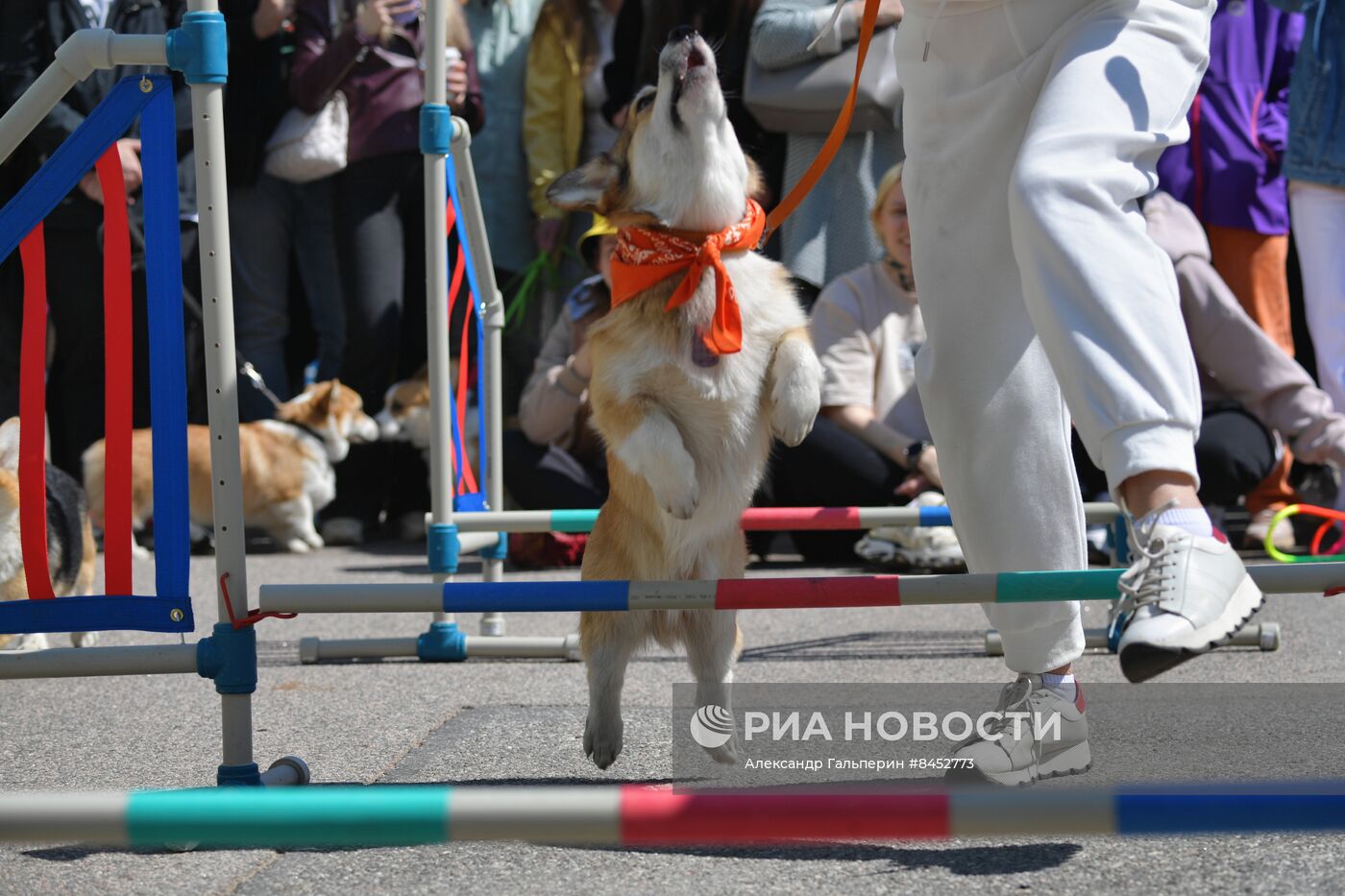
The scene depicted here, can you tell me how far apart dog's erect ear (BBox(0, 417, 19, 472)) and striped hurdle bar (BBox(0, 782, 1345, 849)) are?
2737mm

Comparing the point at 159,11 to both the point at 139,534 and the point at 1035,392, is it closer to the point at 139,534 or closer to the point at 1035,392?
the point at 139,534

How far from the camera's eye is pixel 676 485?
2.93 metres

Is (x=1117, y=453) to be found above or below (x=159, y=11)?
below

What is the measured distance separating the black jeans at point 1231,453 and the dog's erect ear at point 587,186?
8.02 feet

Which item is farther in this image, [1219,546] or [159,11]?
[159,11]

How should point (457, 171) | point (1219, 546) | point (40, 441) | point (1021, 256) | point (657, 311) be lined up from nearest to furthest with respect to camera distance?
point (1219, 546), point (1021, 256), point (40, 441), point (657, 311), point (457, 171)

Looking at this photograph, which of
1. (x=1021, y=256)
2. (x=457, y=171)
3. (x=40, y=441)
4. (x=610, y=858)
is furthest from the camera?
(x=457, y=171)

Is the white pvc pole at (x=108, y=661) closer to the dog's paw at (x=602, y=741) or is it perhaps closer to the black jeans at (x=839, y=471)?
the dog's paw at (x=602, y=741)

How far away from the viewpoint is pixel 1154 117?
6.46 feet

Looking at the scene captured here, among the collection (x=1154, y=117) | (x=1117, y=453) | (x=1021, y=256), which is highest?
(x=1154, y=117)

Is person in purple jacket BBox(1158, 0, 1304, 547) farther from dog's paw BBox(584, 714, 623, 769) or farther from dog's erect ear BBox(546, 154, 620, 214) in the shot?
dog's paw BBox(584, 714, 623, 769)

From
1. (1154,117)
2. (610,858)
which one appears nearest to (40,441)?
(610,858)

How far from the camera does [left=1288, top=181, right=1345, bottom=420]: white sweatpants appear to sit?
5520mm

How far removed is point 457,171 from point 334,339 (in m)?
2.86
